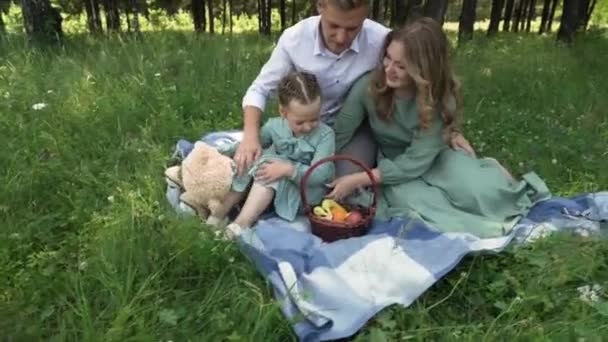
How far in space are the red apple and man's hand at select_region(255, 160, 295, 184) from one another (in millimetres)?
359

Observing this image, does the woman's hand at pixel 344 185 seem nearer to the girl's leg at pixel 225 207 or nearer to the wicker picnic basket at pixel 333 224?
the wicker picnic basket at pixel 333 224

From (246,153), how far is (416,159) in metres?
0.91

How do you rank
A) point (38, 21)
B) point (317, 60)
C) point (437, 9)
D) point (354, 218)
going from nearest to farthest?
point (354, 218) < point (317, 60) < point (38, 21) < point (437, 9)

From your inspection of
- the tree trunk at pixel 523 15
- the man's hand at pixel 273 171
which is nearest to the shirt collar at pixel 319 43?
the man's hand at pixel 273 171

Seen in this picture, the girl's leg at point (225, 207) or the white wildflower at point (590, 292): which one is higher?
the girl's leg at point (225, 207)

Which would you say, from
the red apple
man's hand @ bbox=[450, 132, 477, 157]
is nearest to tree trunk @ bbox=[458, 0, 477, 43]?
man's hand @ bbox=[450, 132, 477, 157]

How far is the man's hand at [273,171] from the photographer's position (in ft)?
10.2

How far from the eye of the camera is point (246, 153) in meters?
3.23

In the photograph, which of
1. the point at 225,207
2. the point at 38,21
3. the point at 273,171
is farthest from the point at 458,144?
the point at 38,21

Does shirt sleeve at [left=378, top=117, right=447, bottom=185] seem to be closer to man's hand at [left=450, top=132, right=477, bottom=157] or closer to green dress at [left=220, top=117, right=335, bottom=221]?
man's hand at [left=450, top=132, right=477, bottom=157]

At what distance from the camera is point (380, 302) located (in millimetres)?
2480

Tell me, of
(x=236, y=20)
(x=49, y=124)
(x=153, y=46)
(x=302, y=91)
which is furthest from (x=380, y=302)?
(x=236, y=20)

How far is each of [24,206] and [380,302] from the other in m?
1.80

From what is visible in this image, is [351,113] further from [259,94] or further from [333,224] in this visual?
[333,224]
